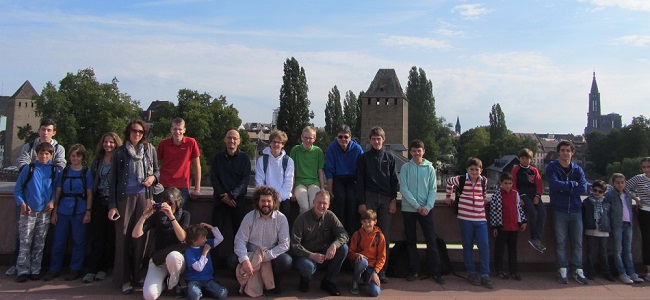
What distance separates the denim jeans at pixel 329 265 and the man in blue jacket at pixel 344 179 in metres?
Result: 0.70

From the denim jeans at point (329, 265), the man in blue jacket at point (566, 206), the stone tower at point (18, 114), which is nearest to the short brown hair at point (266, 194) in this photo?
the denim jeans at point (329, 265)

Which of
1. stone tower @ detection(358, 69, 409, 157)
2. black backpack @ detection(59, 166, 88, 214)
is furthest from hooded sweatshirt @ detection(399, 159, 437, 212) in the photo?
stone tower @ detection(358, 69, 409, 157)

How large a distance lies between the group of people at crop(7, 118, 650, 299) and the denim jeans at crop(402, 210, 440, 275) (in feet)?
0.05

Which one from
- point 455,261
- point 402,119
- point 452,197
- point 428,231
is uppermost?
point 402,119

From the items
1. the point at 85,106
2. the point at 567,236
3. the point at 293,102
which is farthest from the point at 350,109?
the point at 567,236

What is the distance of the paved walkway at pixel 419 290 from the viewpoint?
5.42 metres

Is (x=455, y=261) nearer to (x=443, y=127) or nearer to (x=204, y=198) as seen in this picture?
(x=204, y=198)

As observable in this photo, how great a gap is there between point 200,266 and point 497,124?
7418cm

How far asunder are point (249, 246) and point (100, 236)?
196 cm

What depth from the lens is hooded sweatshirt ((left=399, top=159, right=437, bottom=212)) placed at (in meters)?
6.29

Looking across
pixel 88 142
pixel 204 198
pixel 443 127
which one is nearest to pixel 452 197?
pixel 204 198

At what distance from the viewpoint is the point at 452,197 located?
22.0 feet

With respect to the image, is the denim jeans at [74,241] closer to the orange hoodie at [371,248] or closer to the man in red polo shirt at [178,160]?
the man in red polo shirt at [178,160]

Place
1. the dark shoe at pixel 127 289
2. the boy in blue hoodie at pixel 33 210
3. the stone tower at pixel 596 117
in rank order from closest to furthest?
1. the dark shoe at pixel 127 289
2. the boy in blue hoodie at pixel 33 210
3. the stone tower at pixel 596 117
